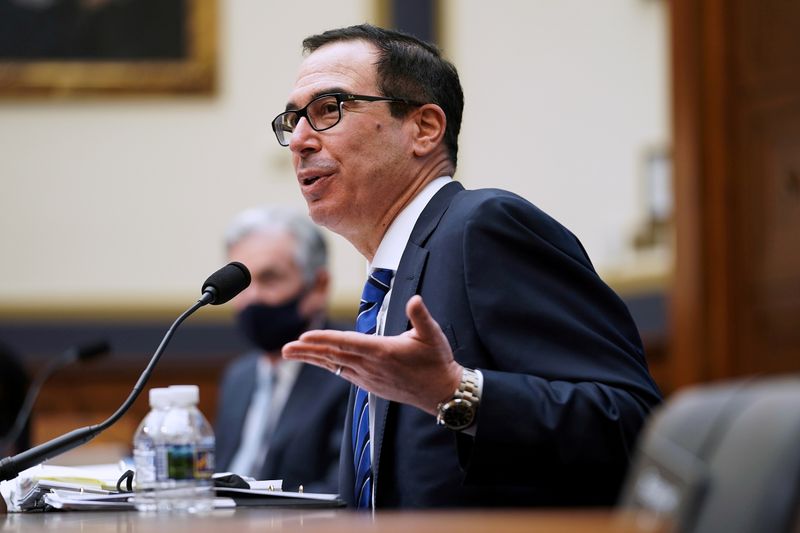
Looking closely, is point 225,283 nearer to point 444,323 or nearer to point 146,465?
point 444,323

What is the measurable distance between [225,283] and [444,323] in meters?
0.43

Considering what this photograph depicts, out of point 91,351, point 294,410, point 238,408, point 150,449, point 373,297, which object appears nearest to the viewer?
point 150,449

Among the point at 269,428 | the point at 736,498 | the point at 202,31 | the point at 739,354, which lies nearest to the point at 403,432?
the point at 736,498

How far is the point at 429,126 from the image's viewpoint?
259 centimetres

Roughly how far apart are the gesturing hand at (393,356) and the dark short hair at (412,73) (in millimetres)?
890

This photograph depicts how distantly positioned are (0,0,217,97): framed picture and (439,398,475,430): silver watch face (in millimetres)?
4752

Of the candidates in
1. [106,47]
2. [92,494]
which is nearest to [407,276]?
[92,494]

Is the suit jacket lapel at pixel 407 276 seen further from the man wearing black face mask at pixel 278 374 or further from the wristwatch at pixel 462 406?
the man wearing black face mask at pixel 278 374

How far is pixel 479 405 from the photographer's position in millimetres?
1894

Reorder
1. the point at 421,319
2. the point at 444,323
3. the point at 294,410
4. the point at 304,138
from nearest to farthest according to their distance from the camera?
the point at 421,319 < the point at 444,323 < the point at 304,138 < the point at 294,410

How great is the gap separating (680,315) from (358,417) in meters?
3.10

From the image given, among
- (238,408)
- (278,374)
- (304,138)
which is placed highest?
(304,138)

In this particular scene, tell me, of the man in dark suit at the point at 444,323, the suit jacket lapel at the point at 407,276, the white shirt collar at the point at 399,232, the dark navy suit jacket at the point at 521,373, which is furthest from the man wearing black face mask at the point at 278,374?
the dark navy suit jacket at the point at 521,373

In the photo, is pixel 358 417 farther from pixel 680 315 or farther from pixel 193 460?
pixel 680 315
